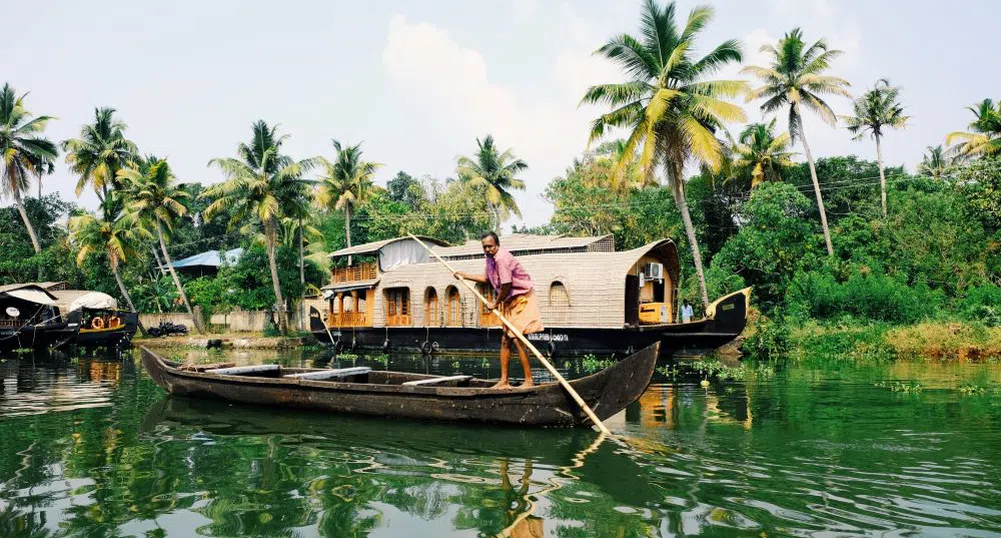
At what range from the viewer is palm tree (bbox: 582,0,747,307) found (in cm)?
1781

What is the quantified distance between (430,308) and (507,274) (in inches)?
521

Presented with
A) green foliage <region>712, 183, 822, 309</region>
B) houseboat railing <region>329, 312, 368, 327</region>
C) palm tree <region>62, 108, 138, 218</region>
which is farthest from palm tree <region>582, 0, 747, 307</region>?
palm tree <region>62, 108, 138, 218</region>

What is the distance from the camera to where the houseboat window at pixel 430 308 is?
2012cm

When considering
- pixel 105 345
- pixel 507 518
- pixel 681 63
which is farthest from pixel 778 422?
pixel 105 345

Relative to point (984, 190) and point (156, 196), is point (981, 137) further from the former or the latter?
point (156, 196)

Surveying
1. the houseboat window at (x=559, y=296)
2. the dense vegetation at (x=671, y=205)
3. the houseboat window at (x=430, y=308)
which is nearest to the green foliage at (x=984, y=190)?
the dense vegetation at (x=671, y=205)

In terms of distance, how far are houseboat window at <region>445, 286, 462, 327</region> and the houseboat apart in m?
0.03

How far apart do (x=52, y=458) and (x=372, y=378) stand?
13.4 feet

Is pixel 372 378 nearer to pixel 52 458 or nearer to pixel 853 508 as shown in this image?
pixel 52 458

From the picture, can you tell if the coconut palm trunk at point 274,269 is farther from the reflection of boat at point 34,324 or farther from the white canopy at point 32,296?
the white canopy at point 32,296

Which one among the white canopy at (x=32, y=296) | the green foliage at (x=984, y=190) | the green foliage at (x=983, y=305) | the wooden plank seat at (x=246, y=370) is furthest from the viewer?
the white canopy at (x=32, y=296)

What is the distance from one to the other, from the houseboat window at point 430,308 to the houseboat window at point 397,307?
89 cm

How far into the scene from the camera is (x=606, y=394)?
691 centimetres

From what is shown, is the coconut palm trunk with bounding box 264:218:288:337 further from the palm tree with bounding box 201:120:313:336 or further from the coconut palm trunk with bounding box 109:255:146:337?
the coconut palm trunk with bounding box 109:255:146:337
